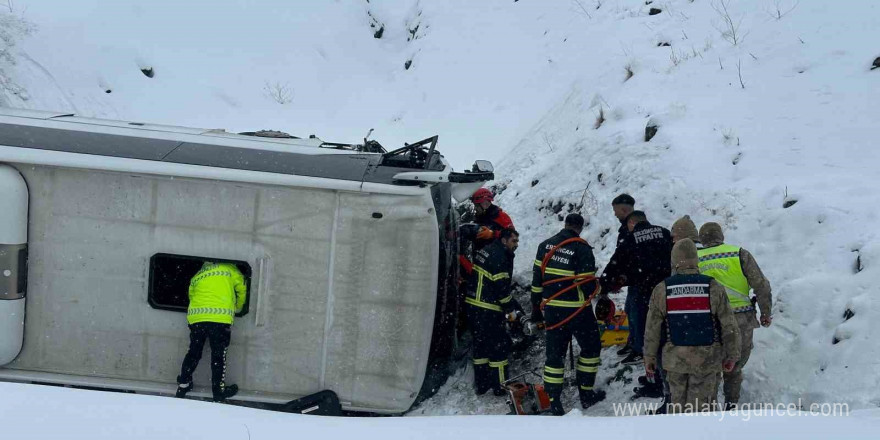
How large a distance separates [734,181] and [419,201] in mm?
3723

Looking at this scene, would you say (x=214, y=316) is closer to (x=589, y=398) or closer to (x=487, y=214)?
(x=589, y=398)

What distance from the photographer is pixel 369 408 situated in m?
5.80

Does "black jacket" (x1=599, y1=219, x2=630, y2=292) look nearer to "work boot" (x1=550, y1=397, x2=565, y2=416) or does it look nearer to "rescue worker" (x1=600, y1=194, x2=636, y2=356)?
"rescue worker" (x1=600, y1=194, x2=636, y2=356)

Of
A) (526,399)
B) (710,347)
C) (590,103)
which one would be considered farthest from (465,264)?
(590,103)

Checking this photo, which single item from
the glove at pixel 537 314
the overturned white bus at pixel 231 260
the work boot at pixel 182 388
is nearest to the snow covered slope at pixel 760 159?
the glove at pixel 537 314

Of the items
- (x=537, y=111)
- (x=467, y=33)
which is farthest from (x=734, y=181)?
(x=467, y=33)

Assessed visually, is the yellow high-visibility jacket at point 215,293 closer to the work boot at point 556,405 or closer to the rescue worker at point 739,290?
the work boot at point 556,405

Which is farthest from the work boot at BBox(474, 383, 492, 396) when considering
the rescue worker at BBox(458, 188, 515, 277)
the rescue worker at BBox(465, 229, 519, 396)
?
the rescue worker at BBox(458, 188, 515, 277)

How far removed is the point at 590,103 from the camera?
34.6 feet

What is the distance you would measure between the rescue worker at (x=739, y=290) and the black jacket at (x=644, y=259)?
54 cm

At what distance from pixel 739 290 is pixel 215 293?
13.0 ft

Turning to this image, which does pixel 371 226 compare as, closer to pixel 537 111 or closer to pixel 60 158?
pixel 60 158

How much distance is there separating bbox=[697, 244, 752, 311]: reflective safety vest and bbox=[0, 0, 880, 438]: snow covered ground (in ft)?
2.15

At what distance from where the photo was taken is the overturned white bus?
5.60 m
